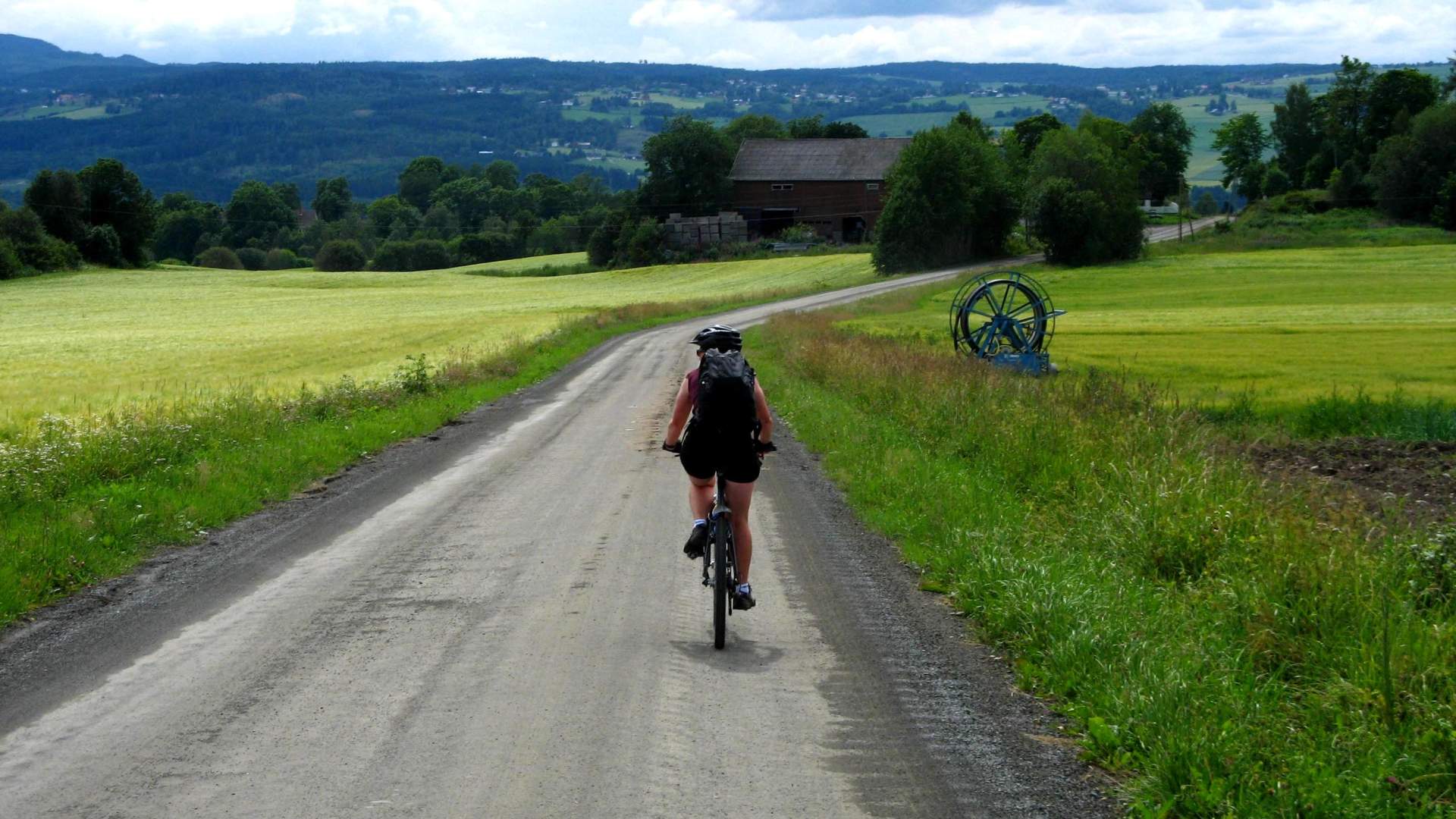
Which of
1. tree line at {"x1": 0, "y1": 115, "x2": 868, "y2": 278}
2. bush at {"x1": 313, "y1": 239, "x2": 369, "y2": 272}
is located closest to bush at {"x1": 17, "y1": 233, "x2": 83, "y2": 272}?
tree line at {"x1": 0, "y1": 115, "x2": 868, "y2": 278}

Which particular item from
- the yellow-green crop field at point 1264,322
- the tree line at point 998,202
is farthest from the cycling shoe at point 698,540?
the tree line at point 998,202

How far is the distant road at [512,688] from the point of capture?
546 cm

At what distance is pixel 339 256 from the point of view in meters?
122

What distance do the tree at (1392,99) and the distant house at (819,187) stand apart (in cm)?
4100

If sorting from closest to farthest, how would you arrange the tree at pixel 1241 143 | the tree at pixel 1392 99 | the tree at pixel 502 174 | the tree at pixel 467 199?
the tree at pixel 1392 99 → the tree at pixel 1241 143 → the tree at pixel 467 199 → the tree at pixel 502 174

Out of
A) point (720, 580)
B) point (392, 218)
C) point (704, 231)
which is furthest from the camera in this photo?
point (392, 218)

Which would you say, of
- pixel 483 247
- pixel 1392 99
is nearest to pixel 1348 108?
pixel 1392 99

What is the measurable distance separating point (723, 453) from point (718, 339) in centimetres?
71

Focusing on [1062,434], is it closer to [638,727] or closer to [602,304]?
[638,727]

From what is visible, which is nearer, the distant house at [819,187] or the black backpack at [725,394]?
the black backpack at [725,394]

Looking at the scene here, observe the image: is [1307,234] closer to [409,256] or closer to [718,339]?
[409,256]

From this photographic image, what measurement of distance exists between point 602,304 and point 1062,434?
54.3 metres

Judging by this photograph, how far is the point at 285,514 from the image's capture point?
12773 millimetres

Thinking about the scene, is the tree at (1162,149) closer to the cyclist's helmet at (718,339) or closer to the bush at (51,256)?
the bush at (51,256)
